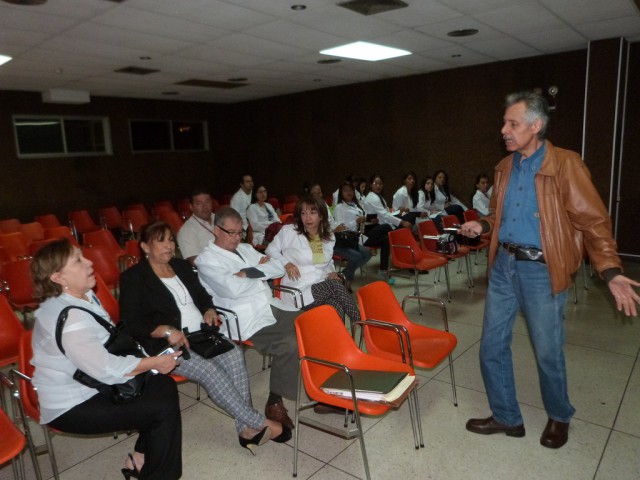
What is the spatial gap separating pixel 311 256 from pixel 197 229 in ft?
4.15

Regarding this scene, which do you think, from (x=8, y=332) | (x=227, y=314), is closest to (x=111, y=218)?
(x=8, y=332)

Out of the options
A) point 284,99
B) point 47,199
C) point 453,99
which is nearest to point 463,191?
point 453,99

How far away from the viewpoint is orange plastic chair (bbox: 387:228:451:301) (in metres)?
5.02

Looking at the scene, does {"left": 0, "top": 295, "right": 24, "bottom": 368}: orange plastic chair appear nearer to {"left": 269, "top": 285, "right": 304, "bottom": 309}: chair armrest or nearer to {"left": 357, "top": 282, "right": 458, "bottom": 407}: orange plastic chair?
{"left": 269, "top": 285, "right": 304, "bottom": 309}: chair armrest

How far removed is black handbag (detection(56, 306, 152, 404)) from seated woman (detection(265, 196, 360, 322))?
1558 millimetres

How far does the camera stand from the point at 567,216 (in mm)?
2295

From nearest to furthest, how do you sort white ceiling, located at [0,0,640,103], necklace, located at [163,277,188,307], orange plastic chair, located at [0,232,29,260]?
necklace, located at [163,277,188,307], white ceiling, located at [0,0,640,103], orange plastic chair, located at [0,232,29,260]

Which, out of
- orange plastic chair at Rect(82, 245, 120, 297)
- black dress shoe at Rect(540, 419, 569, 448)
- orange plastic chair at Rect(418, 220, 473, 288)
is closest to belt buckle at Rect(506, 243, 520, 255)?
black dress shoe at Rect(540, 419, 569, 448)

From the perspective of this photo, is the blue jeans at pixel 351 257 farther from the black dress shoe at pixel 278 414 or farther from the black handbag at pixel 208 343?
the black handbag at pixel 208 343

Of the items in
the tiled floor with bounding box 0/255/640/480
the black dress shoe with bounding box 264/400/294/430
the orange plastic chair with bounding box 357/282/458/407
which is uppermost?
the orange plastic chair with bounding box 357/282/458/407

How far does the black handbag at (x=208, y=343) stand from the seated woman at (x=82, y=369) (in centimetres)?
38

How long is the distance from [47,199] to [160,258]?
8.09 meters

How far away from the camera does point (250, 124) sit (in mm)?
11797

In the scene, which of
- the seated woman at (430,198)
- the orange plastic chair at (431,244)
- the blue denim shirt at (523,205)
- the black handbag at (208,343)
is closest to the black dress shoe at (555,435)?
the blue denim shirt at (523,205)
